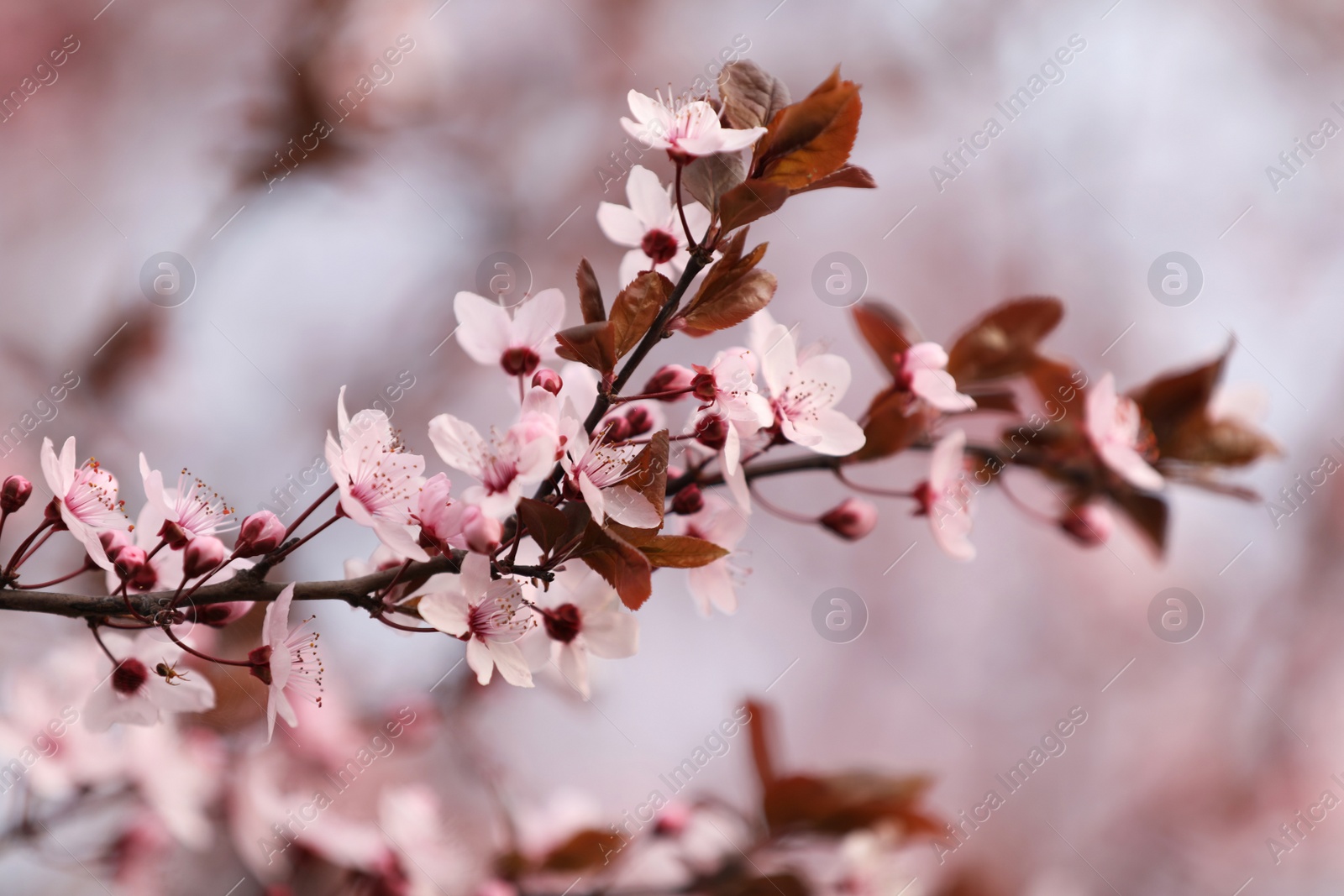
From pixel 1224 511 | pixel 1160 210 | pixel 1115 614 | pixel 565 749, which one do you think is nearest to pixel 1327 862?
pixel 1115 614

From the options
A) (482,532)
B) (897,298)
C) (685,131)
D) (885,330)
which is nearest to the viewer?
(482,532)

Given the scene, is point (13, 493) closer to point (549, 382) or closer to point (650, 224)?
point (549, 382)

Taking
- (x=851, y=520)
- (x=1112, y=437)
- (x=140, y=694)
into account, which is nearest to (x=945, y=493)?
(x=851, y=520)

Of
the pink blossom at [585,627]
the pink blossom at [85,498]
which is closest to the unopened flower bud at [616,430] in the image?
the pink blossom at [585,627]

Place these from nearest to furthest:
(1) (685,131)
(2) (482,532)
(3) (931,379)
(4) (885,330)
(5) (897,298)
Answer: (2) (482,532) < (1) (685,131) < (3) (931,379) < (4) (885,330) < (5) (897,298)

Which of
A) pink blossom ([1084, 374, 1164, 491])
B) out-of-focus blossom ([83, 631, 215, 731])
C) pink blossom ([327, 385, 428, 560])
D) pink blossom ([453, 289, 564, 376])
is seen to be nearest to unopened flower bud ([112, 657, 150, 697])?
out-of-focus blossom ([83, 631, 215, 731])

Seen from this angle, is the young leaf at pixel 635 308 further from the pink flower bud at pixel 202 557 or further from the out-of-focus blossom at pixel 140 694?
the out-of-focus blossom at pixel 140 694

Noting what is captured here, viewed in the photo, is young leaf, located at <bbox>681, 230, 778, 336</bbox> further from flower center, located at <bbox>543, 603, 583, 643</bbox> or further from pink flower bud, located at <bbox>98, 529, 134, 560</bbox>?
pink flower bud, located at <bbox>98, 529, 134, 560</bbox>
